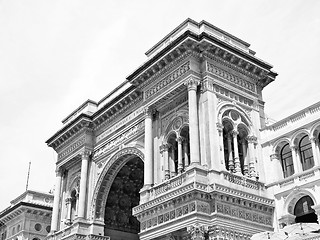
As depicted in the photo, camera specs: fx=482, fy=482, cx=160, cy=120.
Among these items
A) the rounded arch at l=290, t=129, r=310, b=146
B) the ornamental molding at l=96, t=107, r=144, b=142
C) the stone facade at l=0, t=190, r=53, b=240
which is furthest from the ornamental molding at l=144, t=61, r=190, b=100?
the stone facade at l=0, t=190, r=53, b=240

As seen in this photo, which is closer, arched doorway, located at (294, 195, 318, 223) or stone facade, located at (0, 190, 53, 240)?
arched doorway, located at (294, 195, 318, 223)

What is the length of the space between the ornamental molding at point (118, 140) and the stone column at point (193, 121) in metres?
6.19

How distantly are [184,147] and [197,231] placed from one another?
604 cm

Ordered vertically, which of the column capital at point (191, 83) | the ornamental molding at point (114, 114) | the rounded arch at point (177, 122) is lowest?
the rounded arch at point (177, 122)

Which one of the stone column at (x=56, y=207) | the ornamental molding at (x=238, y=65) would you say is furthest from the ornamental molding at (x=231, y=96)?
the stone column at (x=56, y=207)

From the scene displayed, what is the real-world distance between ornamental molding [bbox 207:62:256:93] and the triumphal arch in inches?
3.1

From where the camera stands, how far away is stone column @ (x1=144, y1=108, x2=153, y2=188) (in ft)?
91.2

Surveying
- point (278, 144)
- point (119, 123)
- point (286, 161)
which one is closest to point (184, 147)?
point (278, 144)

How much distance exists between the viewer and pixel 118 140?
111ft

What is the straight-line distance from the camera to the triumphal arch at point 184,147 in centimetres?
2423

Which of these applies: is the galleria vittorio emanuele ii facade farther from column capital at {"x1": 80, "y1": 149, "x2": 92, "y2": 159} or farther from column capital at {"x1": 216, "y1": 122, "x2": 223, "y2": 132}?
column capital at {"x1": 80, "y1": 149, "x2": 92, "y2": 159}

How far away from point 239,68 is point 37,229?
97.5ft

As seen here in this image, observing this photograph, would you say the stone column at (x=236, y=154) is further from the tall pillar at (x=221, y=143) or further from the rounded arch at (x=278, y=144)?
the rounded arch at (x=278, y=144)

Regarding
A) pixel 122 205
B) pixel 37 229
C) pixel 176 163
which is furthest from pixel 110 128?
pixel 37 229
